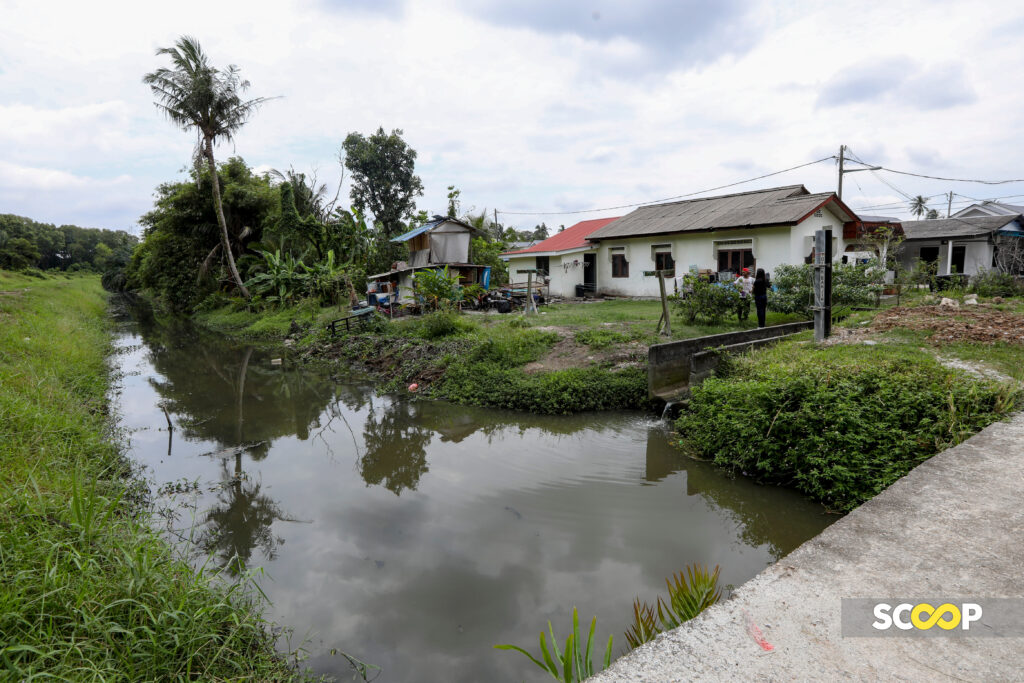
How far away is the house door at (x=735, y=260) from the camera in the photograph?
18.0 metres

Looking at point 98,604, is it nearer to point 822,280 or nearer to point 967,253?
point 822,280

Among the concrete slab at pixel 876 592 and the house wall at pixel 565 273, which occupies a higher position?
the house wall at pixel 565 273

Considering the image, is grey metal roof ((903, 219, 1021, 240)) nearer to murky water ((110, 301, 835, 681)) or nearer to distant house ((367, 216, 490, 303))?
distant house ((367, 216, 490, 303))

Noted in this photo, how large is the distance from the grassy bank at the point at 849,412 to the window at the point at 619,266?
562 inches

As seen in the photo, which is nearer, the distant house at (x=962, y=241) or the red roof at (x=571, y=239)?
the distant house at (x=962, y=241)

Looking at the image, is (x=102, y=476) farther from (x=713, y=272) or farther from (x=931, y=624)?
(x=713, y=272)

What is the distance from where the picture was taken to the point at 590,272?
23.1m

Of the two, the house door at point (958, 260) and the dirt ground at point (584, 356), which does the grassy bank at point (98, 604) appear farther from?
the house door at point (958, 260)

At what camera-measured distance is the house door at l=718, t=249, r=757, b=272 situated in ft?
58.9

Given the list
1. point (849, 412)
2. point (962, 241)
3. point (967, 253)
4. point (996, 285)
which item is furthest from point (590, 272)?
point (849, 412)

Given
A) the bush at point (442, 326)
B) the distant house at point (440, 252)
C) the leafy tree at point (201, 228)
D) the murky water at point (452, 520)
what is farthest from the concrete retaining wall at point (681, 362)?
the leafy tree at point (201, 228)

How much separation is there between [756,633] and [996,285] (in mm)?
19045

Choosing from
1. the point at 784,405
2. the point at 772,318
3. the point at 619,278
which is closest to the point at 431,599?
the point at 784,405

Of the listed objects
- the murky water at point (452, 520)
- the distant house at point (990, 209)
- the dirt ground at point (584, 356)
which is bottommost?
the murky water at point (452, 520)
